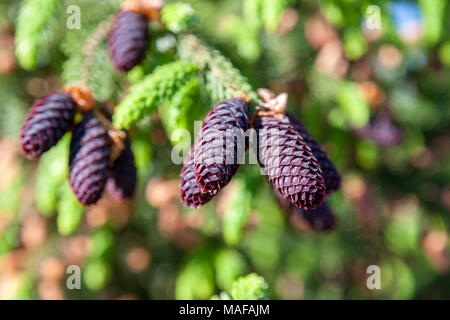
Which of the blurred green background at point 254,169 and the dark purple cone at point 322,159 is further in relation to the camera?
the blurred green background at point 254,169

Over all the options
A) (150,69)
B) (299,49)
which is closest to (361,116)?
(299,49)

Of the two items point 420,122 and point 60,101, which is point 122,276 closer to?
point 60,101

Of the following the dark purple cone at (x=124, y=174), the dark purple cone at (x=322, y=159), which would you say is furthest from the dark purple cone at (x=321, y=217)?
the dark purple cone at (x=124, y=174)

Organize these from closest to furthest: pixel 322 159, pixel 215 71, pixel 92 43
→ pixel 322 159 < pixel 215 71 < pixel 92 43

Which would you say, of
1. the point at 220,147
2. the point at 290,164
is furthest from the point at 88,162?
the point at 290,164

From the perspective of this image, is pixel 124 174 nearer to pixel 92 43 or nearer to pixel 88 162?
pixel 88 162

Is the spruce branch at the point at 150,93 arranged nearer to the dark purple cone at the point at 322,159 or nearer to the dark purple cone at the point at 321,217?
the dark purple cone at the point at 322,159

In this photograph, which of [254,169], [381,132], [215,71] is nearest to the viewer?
[215,71]

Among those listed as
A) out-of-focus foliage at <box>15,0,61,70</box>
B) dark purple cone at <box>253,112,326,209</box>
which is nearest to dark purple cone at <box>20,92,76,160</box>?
out-of-focus foliage at <box>15,0,61,70</box>
